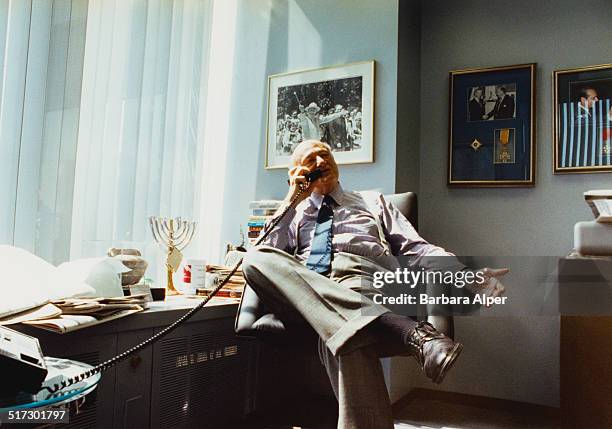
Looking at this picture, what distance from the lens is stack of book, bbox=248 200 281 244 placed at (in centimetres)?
259

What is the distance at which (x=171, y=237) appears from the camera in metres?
2.41

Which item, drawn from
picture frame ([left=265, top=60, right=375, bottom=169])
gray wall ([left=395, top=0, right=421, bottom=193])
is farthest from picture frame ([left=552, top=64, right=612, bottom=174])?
picture frame ([left=265, top=60, right=375, bottom=169])

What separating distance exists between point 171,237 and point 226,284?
35 cm

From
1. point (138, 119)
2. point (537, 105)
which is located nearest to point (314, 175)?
point (138, 119)

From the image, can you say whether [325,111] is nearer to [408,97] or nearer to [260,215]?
[408,97]

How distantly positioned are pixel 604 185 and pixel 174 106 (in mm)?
2079

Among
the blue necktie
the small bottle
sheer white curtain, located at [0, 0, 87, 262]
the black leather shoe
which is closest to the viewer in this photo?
the black leather shoe

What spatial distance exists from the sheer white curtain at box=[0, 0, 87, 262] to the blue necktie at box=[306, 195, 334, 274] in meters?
0.96

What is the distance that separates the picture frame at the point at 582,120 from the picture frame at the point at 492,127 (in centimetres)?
11

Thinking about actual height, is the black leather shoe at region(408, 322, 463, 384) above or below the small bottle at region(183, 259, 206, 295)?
below

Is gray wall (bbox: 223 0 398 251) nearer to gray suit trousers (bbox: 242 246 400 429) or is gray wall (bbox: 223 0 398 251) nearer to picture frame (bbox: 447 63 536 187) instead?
picture frame (bbox: 447 63 536 187)

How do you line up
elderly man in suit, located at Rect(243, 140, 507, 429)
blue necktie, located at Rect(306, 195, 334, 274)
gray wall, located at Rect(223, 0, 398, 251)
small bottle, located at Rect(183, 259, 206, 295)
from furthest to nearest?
1. gray wall, located at Rect(223, 0, 398, 251)
2. small bottle, located at Rect(183, 259, 206, 295)
3. blue necktie, located at Rect(306, 195, 334, 274)
4. elderly man in suit, located at Rect(243, 140, 507, 429)

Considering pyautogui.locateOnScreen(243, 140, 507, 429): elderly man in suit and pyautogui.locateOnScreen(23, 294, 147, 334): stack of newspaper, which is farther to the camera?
pyautogui.locateOnScreen(243, 140, 507, 429): elderly man in suit

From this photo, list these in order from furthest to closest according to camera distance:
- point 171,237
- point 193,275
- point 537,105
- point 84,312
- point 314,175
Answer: point 537,105 < point 171,237 < point 193,275 < point 314,175 < point 84,312
